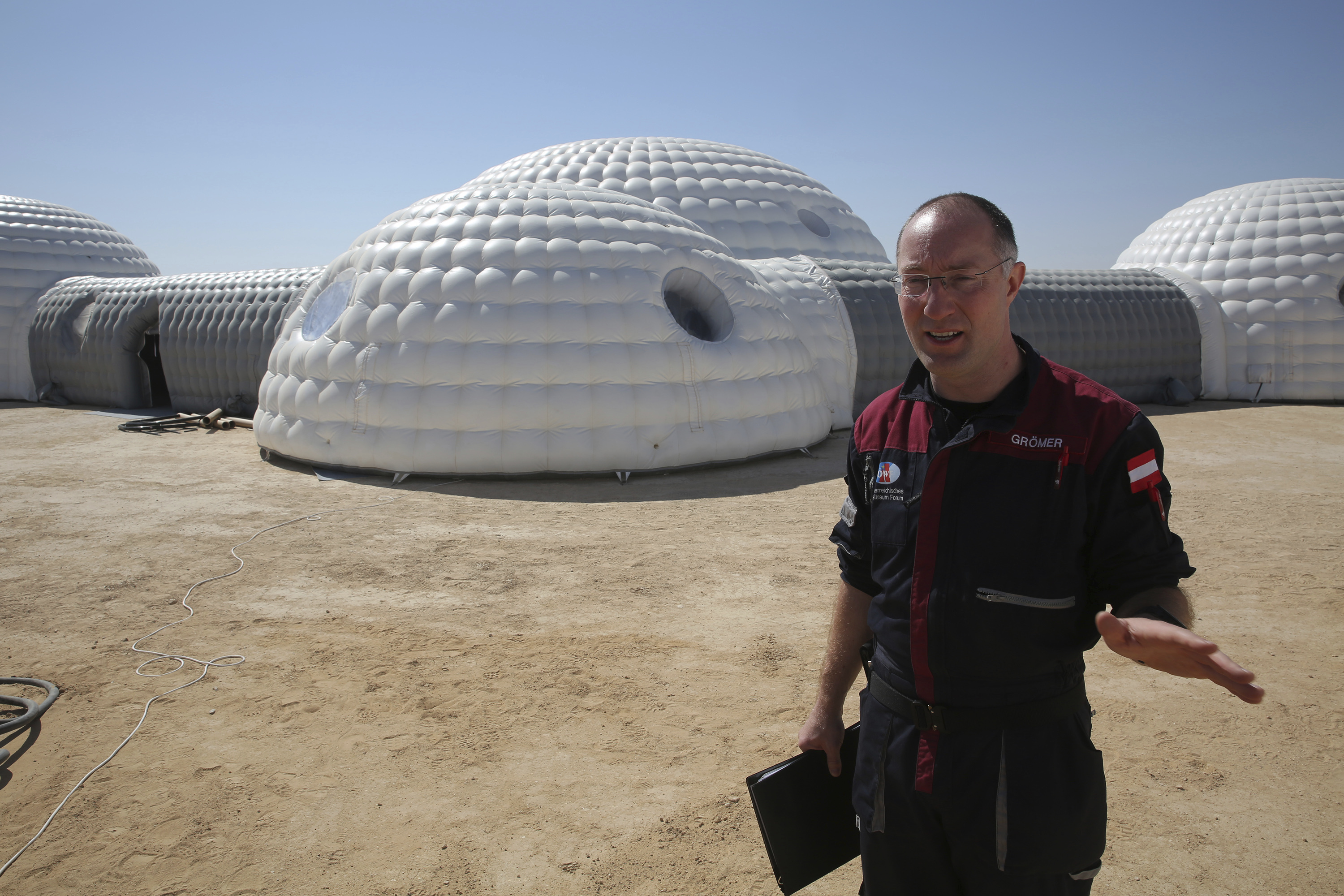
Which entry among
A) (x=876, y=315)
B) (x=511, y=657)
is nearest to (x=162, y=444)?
(x=511, y=657)

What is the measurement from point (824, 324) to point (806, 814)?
9.64m

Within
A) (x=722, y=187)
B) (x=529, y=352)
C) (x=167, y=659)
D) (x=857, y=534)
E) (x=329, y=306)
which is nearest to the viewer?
(x=857, y=534)

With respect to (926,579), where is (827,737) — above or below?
below

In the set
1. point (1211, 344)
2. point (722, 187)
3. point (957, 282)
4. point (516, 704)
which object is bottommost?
point (516, 704)

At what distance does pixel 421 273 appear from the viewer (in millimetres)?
8148

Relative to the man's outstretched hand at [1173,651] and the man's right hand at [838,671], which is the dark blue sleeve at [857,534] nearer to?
the man's right hand at [838,671]

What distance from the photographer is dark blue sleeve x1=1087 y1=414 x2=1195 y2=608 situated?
1.41 metres

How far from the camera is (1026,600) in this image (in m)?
1.47

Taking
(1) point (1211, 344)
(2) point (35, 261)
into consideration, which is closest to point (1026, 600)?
(1) point (1211, 344)

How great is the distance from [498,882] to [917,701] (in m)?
1.55

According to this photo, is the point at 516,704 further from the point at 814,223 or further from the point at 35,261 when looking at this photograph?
the point at 35,261

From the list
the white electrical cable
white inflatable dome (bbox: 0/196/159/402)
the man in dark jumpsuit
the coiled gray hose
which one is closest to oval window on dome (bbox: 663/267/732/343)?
the white electrical cable

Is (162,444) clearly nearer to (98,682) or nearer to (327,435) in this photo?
(327,435)

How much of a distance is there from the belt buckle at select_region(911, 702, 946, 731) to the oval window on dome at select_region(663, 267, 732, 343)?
7212 mm
